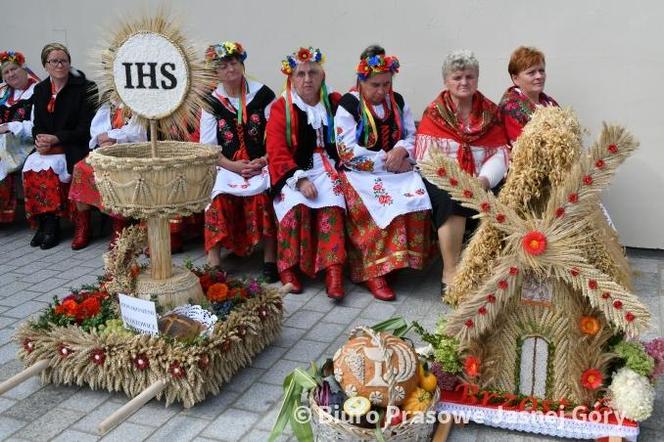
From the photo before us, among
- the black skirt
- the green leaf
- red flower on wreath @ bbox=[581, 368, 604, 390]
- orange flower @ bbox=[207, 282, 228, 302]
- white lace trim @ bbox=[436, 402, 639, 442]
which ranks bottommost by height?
white lace trim @ bbox=[436, 402, 639, 442]

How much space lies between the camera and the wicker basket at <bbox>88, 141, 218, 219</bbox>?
10.7ft

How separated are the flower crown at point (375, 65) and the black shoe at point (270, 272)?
147cm

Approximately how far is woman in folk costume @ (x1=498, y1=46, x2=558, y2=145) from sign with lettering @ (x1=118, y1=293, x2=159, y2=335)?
260 cm

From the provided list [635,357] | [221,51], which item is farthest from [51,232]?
[635,357]

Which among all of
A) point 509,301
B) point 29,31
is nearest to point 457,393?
point 509,301

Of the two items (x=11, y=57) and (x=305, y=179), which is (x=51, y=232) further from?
(x=305, y=179)

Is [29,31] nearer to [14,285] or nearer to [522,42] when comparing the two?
[14,285]

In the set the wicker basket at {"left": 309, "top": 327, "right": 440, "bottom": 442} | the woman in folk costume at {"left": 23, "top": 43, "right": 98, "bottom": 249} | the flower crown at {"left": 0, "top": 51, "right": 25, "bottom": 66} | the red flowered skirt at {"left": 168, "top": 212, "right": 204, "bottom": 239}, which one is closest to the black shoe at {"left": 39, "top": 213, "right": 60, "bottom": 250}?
the woman in folk costume at {"left": 23, "top": 43, "right": 98, "bottom": 249}

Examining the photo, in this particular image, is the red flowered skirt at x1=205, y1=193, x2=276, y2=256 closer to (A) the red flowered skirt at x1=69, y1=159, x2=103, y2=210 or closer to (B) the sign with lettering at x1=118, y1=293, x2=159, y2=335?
(A) the red flowered skirt at x1=69, y1=159, x2=103, y2=210

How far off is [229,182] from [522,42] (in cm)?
238

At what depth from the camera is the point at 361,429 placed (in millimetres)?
2592

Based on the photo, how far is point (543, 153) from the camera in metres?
2.70

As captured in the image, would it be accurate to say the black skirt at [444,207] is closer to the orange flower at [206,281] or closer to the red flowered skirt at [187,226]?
the orange flower at [206,281]

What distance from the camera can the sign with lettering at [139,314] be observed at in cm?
327
